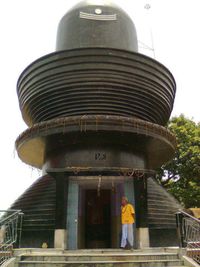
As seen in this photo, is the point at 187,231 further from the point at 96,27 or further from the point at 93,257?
the point at 96,27

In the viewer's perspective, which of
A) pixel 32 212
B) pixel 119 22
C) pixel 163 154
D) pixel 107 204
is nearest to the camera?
pixel 32 212

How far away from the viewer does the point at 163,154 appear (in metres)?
18.0

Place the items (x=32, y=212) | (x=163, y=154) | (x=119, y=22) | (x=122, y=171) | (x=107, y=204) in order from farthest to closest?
(x=119, y=22)
(x=163, y=154)
(x=107, y=204)
(x=32, y=212)
(x=122, y=171)

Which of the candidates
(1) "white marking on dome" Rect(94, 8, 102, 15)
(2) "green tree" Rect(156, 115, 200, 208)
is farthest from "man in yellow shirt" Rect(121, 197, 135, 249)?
(2) "green tree" Rect(156, 115, 200, 208)

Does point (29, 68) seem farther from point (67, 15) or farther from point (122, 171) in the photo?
point (122, 171)

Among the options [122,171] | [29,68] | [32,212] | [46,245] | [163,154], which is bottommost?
[46,245]

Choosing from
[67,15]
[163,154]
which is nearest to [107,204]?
[163,154]

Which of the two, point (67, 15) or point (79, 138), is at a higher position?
point (67, 15)

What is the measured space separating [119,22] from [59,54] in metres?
5.31

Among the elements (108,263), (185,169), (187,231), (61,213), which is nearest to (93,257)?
(108,263)

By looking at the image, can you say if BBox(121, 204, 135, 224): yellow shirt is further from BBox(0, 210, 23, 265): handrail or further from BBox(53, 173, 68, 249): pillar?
BBox(0, 210, 23, 265): handrail

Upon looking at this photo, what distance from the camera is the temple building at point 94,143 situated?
13250mm

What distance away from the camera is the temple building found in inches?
522

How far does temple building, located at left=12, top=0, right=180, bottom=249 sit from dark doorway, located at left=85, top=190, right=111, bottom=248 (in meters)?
0.04
